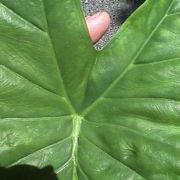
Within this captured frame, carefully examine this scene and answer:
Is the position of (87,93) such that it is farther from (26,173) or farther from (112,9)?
(112,9)

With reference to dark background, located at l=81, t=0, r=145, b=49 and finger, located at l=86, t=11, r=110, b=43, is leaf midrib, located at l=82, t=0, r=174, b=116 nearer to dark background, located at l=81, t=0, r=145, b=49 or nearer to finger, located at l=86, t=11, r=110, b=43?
finger, located at l=86, t=11, r=110, b=43

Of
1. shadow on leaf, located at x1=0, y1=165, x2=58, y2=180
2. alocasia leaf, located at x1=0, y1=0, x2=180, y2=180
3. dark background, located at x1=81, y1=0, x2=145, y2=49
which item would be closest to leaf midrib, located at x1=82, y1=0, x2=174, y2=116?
alocasia leaf, located at x1=0, y1=0, x2=180, y2=180

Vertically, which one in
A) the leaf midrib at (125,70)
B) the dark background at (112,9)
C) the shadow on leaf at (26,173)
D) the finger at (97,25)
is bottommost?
the dark background at (112,9)

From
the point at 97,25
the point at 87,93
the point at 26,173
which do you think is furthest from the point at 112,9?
the point at 26,173

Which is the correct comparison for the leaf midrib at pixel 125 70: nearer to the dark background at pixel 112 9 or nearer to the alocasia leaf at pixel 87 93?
the alocasia leaf at pixel 87 93

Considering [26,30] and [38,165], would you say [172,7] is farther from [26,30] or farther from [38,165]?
[38,165]

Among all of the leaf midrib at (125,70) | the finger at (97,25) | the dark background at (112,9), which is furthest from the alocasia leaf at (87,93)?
the dark background at (112,9)

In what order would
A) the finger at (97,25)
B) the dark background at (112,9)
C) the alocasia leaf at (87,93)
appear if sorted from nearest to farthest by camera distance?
the alocasia leaf at (87,93)
the finger at (97,25)
the dark background at (112,9)
